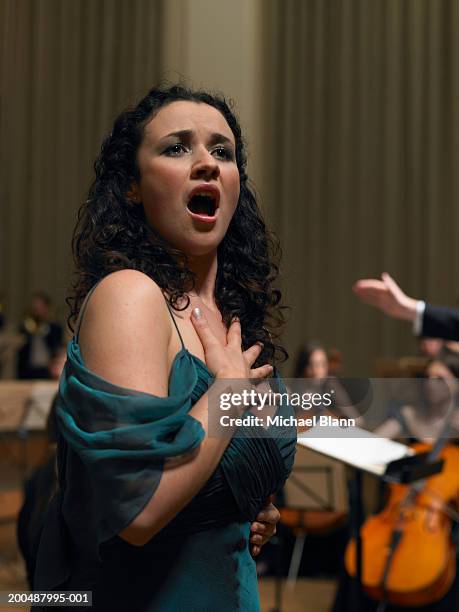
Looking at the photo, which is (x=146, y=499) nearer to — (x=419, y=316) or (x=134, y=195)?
(x=134, y=195)

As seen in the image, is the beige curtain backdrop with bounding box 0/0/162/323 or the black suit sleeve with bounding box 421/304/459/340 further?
the beige curtain backdrop with bounding box 0/0/162/323

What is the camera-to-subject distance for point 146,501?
128cm

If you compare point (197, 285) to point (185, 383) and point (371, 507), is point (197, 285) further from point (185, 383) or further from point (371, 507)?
point (371, 507)

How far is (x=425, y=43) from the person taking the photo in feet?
36.9

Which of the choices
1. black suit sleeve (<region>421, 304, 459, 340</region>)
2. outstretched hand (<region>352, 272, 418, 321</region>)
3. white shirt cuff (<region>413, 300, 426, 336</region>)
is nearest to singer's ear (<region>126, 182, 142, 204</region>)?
outstretched hand (<region>352, 272, 418, 321</region>)

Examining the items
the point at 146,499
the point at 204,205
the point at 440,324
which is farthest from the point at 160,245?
the point at 440,324

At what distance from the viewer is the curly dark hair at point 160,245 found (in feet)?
5.00

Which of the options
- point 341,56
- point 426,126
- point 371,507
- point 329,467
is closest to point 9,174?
point 341,56

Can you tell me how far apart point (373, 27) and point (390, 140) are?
1.44 m

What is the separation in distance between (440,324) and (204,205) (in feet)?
7.01

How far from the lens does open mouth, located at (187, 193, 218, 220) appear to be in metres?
1.56

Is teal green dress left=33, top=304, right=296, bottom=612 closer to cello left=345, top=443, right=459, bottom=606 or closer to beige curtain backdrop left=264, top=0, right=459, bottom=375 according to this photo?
cello left=345, top=443, right=459, bottom=606

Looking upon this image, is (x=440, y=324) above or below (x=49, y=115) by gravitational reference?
above

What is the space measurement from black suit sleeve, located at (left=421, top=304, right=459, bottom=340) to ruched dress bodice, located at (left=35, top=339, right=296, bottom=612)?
6.85 feet
